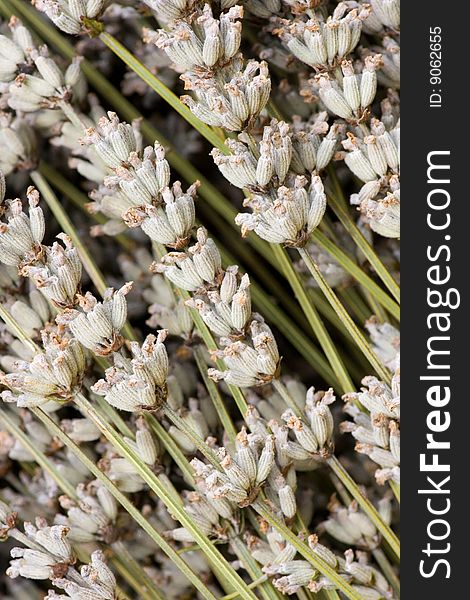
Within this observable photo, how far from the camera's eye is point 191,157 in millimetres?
1156

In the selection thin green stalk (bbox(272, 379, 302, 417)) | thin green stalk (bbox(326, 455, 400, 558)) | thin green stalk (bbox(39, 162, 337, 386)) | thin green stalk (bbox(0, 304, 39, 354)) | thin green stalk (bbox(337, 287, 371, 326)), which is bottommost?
thin green stalk (bbox(326, 455, 400, 558))

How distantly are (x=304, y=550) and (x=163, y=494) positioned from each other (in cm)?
14

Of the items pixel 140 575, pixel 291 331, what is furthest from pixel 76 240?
pixel 140 575

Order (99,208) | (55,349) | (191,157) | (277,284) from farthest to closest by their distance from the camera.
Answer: (191,157), (277,284), (99,208), (55,349)

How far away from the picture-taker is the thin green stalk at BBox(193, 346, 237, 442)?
0.86 metres

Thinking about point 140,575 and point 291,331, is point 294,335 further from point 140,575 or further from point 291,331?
point 140,575

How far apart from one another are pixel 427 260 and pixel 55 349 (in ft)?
1.20

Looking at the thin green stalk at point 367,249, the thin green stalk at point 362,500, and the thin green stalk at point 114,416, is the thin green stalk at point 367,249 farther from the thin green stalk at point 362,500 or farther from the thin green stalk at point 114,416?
the thin green stalk at point 114,416

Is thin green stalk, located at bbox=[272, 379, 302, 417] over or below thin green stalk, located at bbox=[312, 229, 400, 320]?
below

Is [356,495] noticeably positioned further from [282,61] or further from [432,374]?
[282,61]

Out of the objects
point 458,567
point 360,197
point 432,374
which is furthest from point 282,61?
point 458,567

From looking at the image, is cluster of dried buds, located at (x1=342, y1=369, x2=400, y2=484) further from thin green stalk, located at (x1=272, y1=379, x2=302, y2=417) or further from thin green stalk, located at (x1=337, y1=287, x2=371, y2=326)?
thin green stalk, located at (x1=337, y1=287, x2=371, y2=326)

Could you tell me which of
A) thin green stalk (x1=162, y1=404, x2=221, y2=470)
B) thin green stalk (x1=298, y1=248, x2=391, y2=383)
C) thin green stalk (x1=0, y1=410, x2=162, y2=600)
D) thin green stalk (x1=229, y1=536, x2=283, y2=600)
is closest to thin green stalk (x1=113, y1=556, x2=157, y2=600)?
thin green stalk (x1=0, y1=410, x2=162, y2=600)

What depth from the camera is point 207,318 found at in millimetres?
774
